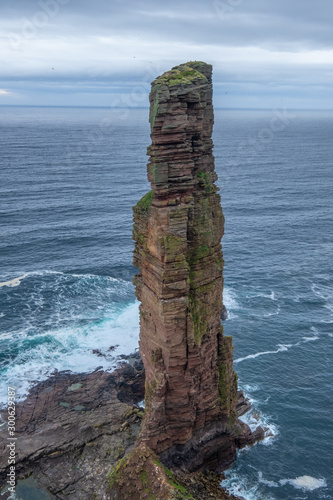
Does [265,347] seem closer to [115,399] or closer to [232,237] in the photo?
[115,399]

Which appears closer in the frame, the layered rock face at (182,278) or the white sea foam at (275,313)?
the layered rock face at (182,278)

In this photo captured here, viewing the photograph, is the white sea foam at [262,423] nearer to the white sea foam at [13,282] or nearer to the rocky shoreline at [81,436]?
the rocky shoreline at [81,436]

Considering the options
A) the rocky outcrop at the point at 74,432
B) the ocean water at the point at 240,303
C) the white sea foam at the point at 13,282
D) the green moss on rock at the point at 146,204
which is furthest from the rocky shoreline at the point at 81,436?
the white sea foam at the point at 13,282

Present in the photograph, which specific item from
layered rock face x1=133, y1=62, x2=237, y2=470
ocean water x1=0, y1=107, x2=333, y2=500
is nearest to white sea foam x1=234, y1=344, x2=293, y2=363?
ocean water x1=0, y1=107, x2=333, y2=500

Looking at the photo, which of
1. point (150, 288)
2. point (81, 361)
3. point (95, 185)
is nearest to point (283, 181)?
point (95, 185)

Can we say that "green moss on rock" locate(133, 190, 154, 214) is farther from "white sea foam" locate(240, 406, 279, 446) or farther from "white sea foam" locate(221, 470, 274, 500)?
"white sea foam" locate(240, 406, 279, 446)

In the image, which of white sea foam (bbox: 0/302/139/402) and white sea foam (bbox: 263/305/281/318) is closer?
white sea foam (bbox: 0/302/139/402)

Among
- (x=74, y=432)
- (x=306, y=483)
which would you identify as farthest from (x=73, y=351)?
(x=306, y=483)
